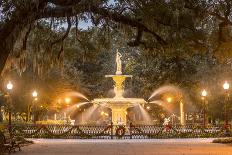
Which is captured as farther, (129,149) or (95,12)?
(129,149)

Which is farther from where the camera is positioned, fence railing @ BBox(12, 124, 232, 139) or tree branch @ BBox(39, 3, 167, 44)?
fence railing @ BBox(12, 124, 232, 139)

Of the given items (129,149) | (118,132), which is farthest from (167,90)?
(129,149)

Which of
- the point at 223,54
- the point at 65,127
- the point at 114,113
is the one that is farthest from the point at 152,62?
the point at 223,54

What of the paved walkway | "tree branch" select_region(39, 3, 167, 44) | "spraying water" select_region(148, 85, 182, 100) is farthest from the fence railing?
"tree branch" select_region(39, 3, 167, 44)

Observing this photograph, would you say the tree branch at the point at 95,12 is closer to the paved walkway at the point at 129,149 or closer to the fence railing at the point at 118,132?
the paved walkway at the point at 129,149

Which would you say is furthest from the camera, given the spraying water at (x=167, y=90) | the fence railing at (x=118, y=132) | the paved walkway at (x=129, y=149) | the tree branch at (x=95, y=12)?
the spraying water at (x=167, y=90)

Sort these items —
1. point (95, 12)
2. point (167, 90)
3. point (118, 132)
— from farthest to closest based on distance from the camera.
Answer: point (167, 90) < point (118, 132) < point (95, 12)

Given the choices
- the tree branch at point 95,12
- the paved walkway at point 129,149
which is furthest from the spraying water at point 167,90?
the tree branch at point 95,12

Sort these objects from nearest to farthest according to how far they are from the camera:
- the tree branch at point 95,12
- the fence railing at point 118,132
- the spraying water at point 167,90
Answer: the tree branch at point 95,12 < the fence railing at point 118,132 < the spraying water at point 167,90

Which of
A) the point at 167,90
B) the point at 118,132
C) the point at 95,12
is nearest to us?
the point at 95,12

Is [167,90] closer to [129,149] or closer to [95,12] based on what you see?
[129,149]

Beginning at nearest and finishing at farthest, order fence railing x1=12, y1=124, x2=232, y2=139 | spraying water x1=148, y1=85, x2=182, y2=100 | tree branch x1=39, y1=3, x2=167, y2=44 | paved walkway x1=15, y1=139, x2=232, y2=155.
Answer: tree branch x1=39, y1=3, x2=167, y2=44 → paved walkway x1=15, y1=139, x2=232, y2=155 → fence railing x1=12, y1=124, x2=232, y2=139 → spraying water x1=148, y1=85, x2=182, y2=100

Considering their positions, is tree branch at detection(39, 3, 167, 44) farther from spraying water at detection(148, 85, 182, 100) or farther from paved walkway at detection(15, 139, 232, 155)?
spraying water at detection(148, 85, 182, 100)

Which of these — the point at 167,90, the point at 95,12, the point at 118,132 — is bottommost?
the point at 118,132
